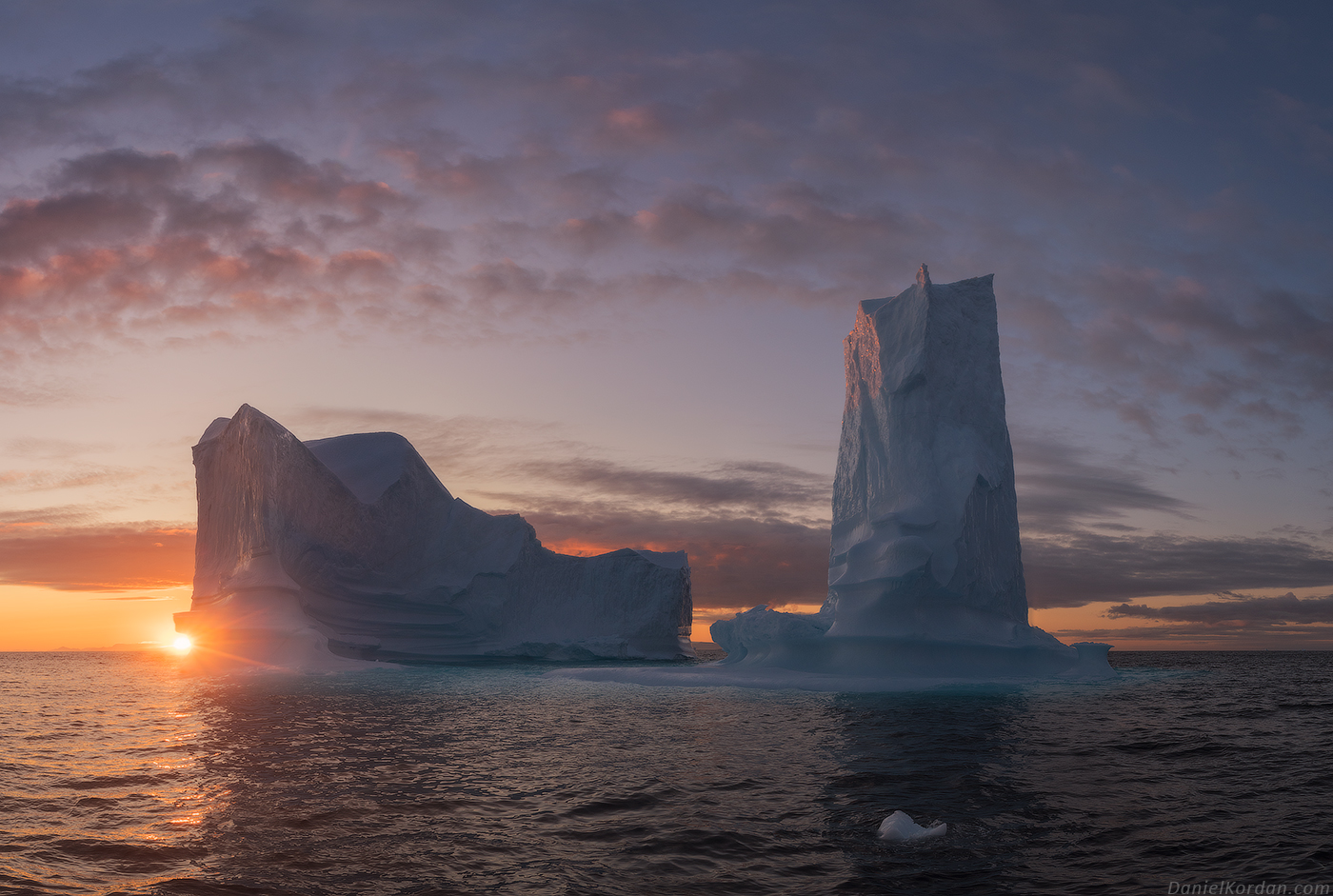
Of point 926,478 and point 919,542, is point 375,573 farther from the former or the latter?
point 919,542

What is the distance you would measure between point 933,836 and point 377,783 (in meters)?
6.31

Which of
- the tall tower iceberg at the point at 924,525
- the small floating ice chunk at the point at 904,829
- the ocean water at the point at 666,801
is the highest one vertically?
the tall tower iceberg at the point at 924,525

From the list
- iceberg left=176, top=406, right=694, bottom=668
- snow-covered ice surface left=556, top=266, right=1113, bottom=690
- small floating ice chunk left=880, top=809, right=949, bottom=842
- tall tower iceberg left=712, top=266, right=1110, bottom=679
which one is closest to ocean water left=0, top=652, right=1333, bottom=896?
small floating ice chunk left=880, top=809, right=949, bottom=842

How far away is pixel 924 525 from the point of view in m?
24.7

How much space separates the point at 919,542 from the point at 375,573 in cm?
2440

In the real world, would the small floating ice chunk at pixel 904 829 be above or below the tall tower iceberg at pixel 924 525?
below

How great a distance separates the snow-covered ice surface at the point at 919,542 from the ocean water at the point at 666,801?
21.3ft

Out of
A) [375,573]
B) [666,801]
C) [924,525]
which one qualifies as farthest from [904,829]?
[375,573]

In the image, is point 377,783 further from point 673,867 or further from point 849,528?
point 849,528

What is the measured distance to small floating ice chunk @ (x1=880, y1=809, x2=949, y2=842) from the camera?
24.2ft

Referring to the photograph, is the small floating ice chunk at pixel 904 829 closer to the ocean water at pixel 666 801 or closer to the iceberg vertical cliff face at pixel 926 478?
the ocean water at pixel 666 801

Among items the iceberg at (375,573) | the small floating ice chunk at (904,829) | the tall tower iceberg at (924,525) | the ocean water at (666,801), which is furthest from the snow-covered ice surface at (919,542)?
the small floating ice chunk at (904,829)

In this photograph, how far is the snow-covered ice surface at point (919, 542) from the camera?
24.0 meters

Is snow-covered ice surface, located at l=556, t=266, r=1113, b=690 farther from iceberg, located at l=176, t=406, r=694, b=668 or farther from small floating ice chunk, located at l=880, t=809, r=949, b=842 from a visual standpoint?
small floating ice chunk, located at l=880, t=809, r=949, b=842
